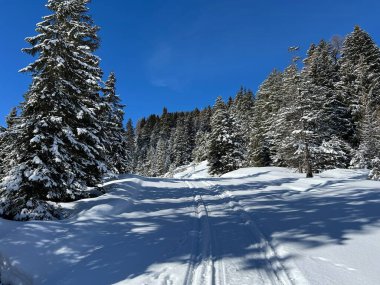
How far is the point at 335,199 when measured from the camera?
12.5m

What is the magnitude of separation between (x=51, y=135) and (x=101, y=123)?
513 cm

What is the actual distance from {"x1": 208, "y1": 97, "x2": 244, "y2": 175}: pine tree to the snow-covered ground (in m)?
28.4

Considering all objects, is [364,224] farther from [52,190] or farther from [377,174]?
[377,174]

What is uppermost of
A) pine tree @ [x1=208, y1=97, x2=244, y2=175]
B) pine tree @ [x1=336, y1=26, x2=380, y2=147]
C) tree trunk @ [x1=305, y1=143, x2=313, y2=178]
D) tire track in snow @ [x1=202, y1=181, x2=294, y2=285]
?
pine tree @ [x1=336, y1=26, x2=380, y2=147]

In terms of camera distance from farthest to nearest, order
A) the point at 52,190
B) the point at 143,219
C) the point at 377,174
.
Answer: the point at 377,174
the point at 52,190
the point at 143,219

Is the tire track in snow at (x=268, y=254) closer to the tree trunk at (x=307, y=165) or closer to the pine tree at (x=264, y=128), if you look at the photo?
the tree trunk at (x=307, y=165)

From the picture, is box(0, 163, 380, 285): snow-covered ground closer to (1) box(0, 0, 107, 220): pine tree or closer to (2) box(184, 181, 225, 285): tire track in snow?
(2) box(184, 181, 225, 285): tire track in snow

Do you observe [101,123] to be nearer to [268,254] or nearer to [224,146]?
[268,254]

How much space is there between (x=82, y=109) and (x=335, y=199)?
1204cm

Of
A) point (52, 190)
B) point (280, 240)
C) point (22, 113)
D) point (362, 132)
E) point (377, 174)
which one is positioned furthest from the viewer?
point (362, 132)

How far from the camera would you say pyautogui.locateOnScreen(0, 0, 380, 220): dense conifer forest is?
39.1ft

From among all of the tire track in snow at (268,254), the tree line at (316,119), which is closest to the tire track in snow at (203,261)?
the tire track in snow at (268,254)

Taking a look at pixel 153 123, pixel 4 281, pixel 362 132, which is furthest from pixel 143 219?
pixel 153 123

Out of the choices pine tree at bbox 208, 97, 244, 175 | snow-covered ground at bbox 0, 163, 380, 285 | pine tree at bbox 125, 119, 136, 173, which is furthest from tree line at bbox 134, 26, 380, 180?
snow-covered ground at bbox 0, 163, 380, 285
